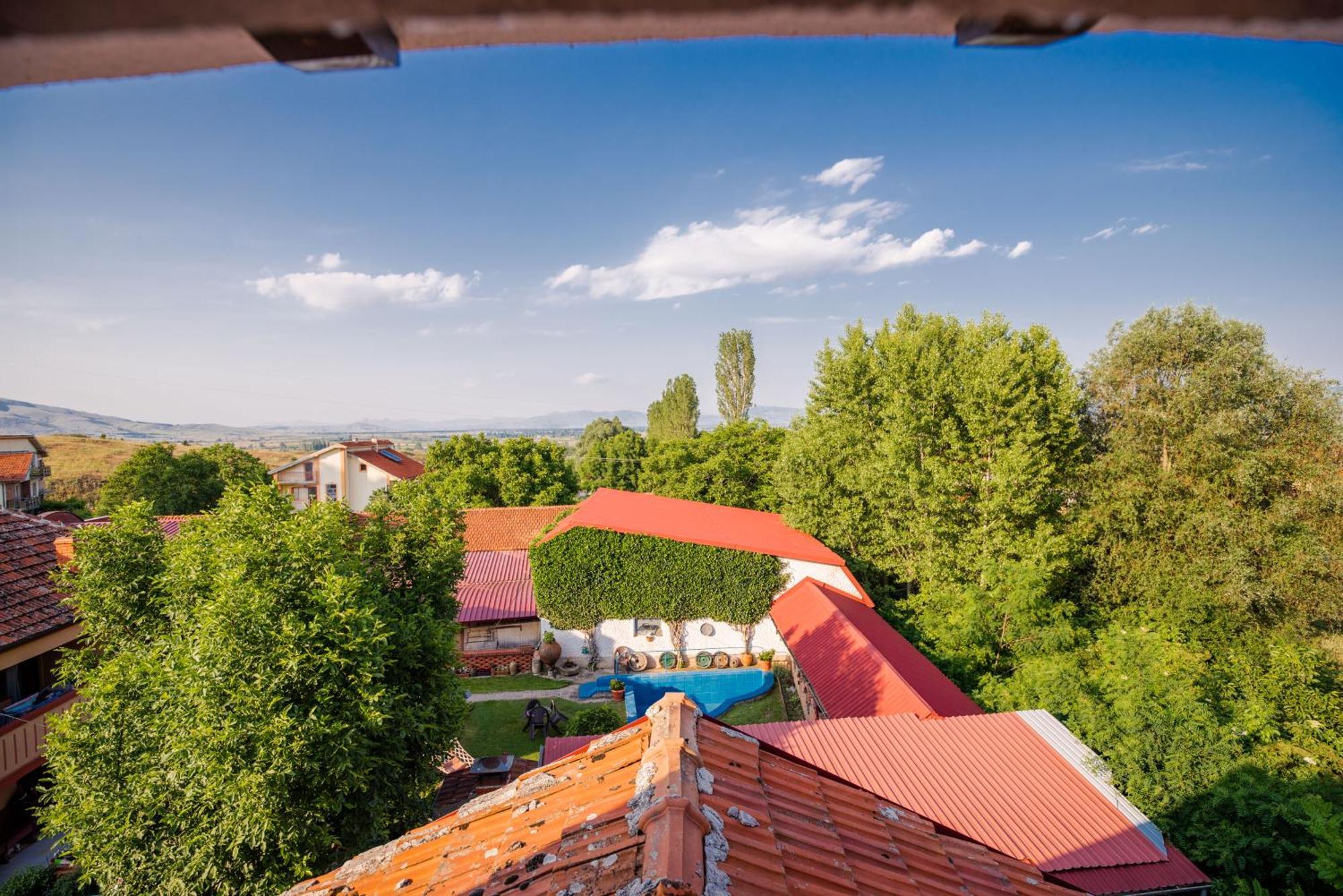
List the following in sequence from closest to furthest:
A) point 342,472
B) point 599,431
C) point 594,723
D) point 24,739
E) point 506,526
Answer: point 24,739
point 594,723
point 506,526
point 342,472
point 599,431

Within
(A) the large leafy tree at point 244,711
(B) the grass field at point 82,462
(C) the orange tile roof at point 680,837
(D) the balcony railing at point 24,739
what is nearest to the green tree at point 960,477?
(C) the orange tile roof at point 680,837

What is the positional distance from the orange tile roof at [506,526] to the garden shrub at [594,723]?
1534 cm

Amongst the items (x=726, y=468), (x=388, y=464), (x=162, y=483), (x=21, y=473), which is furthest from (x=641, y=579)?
(x=21, y=473)

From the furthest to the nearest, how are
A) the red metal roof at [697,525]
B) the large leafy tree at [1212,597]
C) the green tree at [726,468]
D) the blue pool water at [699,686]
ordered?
1. the green tree at [726,468]
2. the red metal roof at [697,525]
3. the blue pool water at [699,686]
4. the large leafy tree at [1212,597]

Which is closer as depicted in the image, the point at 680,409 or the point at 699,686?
the point at 699,686

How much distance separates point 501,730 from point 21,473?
43692mm

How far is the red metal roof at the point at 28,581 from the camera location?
11.1 metres

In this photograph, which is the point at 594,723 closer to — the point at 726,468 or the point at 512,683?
the point at 512,683

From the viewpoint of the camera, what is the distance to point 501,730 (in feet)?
56.4

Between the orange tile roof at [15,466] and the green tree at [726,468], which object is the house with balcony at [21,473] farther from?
the green tree at [726,468]

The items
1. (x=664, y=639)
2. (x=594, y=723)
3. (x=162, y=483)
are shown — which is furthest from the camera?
(x=162, y=483)

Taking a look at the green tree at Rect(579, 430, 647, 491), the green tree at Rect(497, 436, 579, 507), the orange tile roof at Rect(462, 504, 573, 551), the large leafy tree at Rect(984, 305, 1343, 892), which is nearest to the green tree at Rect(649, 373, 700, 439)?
the green tree at Rect(579, 430, 647, 491)

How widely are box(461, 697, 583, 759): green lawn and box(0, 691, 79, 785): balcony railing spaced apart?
25.3 feet

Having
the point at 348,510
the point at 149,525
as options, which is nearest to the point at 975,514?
the point at 348,510
